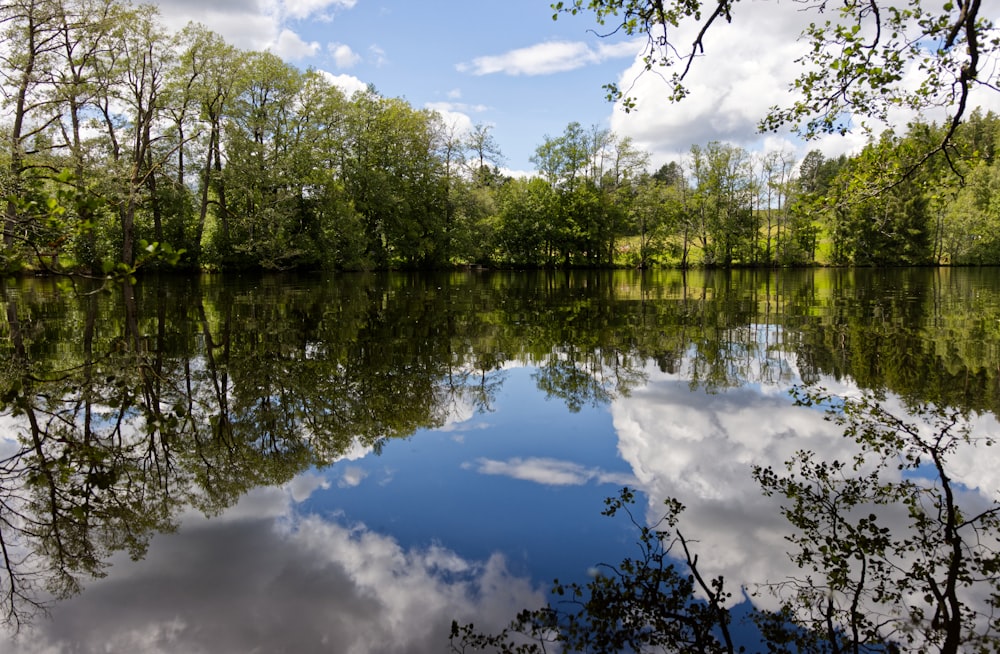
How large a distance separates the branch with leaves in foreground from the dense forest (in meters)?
4.19

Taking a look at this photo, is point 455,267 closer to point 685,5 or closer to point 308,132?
point 308,132

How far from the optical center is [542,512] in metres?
5.22

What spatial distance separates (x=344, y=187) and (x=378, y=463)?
4424 centimetres

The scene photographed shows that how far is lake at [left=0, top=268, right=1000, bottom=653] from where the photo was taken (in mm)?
3992

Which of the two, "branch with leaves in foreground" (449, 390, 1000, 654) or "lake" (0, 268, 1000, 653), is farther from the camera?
"lake" (0, 268, 1000, 653)

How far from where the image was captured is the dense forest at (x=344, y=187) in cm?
830

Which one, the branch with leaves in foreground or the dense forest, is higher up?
the dense forest

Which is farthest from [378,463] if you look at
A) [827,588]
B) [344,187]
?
[344,187]

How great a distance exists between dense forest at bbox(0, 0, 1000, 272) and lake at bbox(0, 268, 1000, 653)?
2.26 meters

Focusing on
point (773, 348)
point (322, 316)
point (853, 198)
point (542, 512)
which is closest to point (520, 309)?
point (322, 316)

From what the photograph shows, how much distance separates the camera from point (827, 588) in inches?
156

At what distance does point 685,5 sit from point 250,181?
1471 inches

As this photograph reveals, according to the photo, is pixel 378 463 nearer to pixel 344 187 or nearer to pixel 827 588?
pixel 827 588

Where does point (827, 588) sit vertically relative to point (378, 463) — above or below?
below
